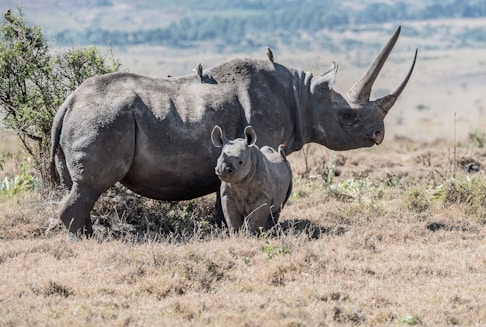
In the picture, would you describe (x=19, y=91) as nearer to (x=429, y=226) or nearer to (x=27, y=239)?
(x=27, y=239)

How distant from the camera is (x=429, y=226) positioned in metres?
12.4

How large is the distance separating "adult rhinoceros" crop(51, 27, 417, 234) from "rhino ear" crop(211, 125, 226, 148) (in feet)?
2.53

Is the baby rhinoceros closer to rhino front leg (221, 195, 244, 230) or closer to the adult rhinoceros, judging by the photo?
rhino front leg (221, 195, 244, 230)

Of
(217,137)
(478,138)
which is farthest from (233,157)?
(478,138)

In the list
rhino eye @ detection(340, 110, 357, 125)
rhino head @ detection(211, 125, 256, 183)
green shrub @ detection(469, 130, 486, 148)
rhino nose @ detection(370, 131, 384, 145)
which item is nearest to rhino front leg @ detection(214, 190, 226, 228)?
rhino head @ detection(211, 125, 256, 183)

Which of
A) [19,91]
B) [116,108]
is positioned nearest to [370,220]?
[116,108]

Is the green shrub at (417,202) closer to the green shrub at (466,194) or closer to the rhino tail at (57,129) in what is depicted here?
the green shrub at (466,194)

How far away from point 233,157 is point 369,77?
3.13 metres

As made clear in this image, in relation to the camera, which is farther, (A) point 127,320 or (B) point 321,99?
(B) point 321,99

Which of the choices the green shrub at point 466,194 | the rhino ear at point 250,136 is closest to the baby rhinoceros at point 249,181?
the rhino ear at point 250,136

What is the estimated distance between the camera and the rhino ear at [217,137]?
10.8 m

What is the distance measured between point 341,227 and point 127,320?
4.72 meters

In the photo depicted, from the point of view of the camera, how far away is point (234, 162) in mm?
10586

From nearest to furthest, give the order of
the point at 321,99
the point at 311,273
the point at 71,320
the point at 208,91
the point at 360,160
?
1. the point at 71,320
2. the point at 311,273
3. the point at 208,91
4. the point at 321,99
5. the point at 360,160
